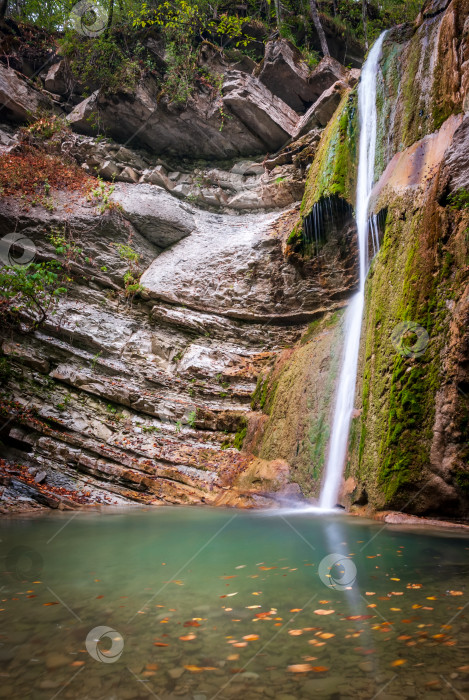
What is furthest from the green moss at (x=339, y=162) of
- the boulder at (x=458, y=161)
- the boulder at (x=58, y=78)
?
the boulder at (x=58, y=78)

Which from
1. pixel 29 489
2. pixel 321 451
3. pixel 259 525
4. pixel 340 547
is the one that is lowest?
pixel 29 489

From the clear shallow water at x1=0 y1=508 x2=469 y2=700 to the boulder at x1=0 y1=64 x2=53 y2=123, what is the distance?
1778cm

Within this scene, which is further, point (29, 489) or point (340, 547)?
point (29, 489)

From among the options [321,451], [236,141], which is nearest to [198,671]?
[321,451]

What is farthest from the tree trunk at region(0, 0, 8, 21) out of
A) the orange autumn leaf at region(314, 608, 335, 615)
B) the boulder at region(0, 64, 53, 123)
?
the orange autumn leaf at region(314, 608, 335, 615)

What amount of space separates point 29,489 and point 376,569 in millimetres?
6471

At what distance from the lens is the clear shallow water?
1.81 m

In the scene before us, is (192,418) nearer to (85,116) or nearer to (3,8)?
(85,116)

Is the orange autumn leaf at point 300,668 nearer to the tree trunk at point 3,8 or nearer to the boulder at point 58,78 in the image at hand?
the boulder at point 58,78

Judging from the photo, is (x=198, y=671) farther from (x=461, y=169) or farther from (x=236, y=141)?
(x=236, y=141)

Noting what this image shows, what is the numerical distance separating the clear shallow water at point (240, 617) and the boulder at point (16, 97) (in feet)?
58.3

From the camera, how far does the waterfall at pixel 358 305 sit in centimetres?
746

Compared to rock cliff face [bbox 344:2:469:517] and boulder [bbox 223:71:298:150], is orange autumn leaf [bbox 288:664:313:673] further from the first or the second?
boulder [bbox 223:71:298:150]

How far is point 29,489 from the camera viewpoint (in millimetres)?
7398
